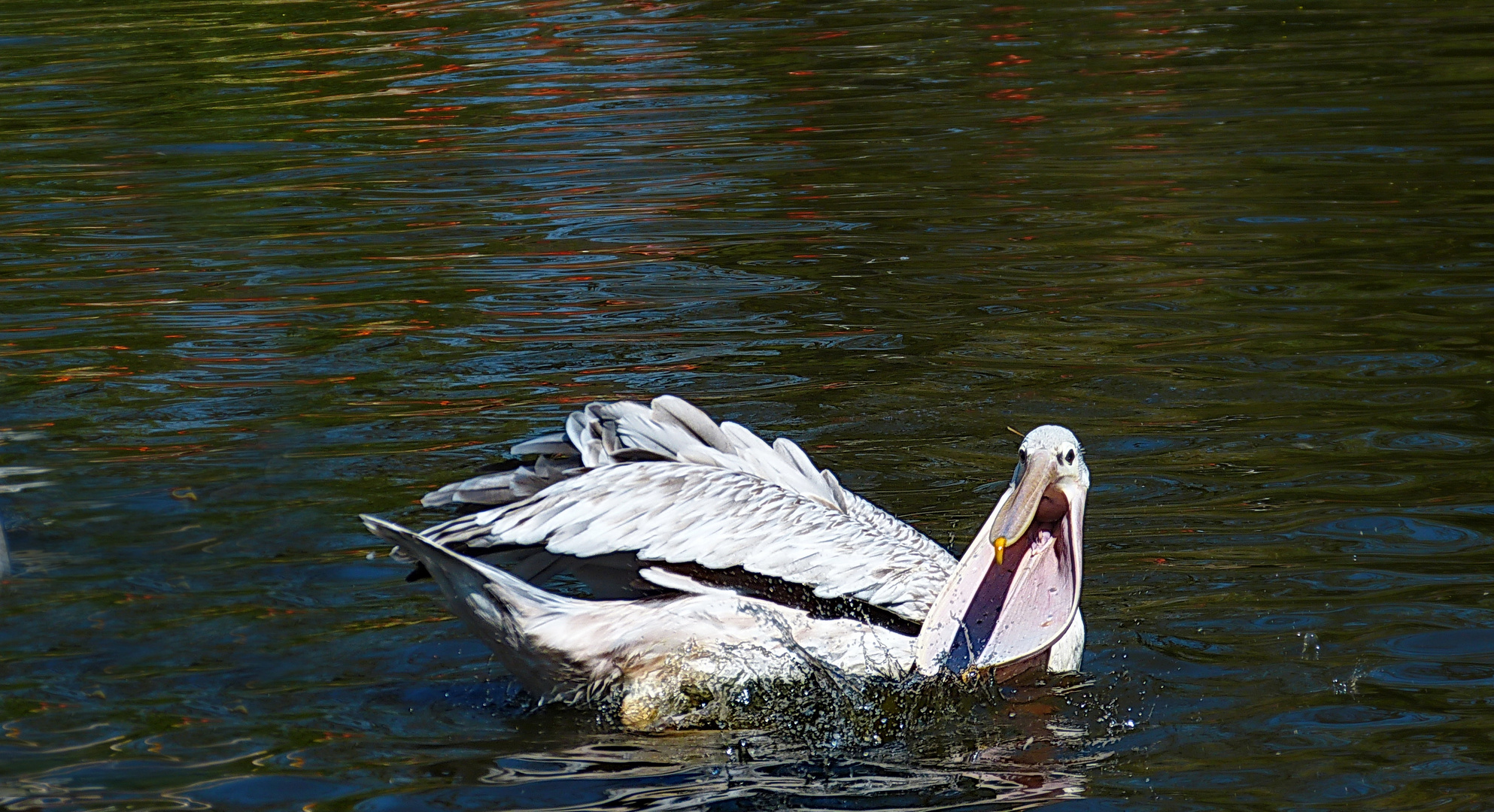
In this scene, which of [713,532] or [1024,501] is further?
[713,532]

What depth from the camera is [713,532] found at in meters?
4.05

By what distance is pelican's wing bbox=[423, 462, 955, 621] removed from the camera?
4031mm

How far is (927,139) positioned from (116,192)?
417 cm

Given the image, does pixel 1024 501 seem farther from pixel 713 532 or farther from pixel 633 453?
pixel 633 453

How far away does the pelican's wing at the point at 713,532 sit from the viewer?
403 centimetres

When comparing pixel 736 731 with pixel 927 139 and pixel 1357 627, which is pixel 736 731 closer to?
pixel 1357 627

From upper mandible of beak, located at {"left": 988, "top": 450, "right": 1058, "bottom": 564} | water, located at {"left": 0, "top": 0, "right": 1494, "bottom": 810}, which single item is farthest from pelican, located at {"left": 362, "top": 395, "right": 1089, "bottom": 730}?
water, located at {"left": 0, "top": 0, "right": 1494, "bottom": 810}

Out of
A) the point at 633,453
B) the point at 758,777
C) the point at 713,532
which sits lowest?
the point at 758,777

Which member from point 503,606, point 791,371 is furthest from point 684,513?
point 791,371

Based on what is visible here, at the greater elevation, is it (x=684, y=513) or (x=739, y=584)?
(x=684, y=513)

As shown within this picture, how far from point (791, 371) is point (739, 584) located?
86.7 inches

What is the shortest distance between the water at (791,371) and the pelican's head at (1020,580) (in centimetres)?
13

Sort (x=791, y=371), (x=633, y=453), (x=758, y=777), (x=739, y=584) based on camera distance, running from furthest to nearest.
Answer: (x=791, y=371)
(x=633, y=453)
(x=739, y=584)
(x=758, y=777)

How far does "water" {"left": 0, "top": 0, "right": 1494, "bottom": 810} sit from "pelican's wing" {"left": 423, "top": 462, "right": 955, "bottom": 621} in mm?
275
